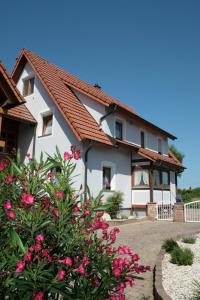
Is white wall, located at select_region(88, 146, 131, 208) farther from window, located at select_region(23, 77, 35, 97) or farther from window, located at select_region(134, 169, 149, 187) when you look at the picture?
window, located at select_region(23, 77, 35, 97)

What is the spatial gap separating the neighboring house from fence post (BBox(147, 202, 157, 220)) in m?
0.74

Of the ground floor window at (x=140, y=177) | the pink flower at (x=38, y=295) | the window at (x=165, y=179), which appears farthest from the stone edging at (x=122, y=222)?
the pink flower at (x=38, y=295)

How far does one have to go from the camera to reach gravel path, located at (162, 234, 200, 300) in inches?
172

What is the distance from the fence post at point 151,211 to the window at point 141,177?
5.47 ft

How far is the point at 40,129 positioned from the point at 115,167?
16.1 ft

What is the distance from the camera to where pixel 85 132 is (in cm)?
1341

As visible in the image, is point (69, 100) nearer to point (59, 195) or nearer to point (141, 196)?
point (141, 196)

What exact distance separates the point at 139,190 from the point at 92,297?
1455 cm

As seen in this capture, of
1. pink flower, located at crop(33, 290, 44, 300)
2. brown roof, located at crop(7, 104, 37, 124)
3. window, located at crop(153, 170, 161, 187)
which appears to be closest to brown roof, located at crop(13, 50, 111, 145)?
brown roof, located at crop(7, 104, 37, 124)

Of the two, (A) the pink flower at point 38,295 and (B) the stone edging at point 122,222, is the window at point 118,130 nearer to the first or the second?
(B) the stone edging at point 122,222

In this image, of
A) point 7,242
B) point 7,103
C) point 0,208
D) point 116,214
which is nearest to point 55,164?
point 0,208

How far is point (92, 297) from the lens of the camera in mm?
2668

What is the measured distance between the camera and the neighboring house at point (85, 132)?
46.1 ft

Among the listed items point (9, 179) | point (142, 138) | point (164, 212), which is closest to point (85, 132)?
point (164, 212)
